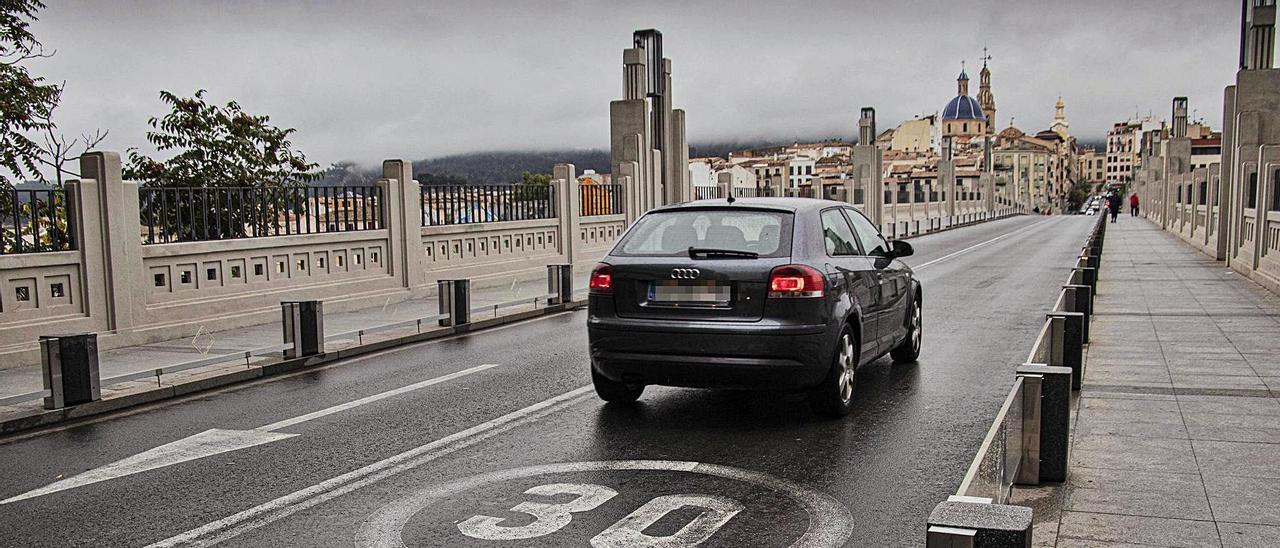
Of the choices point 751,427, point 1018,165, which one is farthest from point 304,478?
point 1018,165

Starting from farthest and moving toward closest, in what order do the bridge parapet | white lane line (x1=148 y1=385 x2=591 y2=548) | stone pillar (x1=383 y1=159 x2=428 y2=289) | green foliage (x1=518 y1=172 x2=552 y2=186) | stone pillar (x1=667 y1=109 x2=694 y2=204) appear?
stone pillar (x1=667 y1=109 x2=694 y2=204) → green foliage (x1=518 y1=172 x2=552 y2=186) → stone pillar (x1=383 y1=159 x2=428 y2=289) → the bridge parapet → white lane line (x1=148 y1=385 x2=591 y2=548)

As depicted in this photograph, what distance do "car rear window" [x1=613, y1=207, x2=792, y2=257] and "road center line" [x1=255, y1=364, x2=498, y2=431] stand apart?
8.34 feet

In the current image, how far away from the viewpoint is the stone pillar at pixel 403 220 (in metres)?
16.4

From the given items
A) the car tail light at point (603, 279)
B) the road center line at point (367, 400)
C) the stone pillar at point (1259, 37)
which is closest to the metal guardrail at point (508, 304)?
the road center line at point (367, 400)

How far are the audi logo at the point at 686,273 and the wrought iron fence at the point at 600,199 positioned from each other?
15.7 meters

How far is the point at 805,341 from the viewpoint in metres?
6.91

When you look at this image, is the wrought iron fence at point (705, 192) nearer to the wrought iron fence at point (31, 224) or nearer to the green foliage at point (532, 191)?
the green foliage at point (532, 191)

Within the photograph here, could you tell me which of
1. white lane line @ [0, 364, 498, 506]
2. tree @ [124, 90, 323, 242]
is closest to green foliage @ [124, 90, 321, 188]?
tree @ [124, 90, 323, 242]

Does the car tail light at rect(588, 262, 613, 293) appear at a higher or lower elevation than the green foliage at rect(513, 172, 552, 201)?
lower

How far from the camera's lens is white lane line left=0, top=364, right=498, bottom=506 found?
6078 millimetres

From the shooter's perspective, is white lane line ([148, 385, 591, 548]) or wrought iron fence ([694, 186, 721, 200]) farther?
wrought iron fence ([694, 186, 721, 200])

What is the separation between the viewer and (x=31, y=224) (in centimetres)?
1095

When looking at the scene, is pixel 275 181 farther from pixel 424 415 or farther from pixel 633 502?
pixel 633 502

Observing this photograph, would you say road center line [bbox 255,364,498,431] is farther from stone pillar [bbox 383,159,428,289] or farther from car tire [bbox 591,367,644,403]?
stone pillar [bbox 383,159,428,289]
